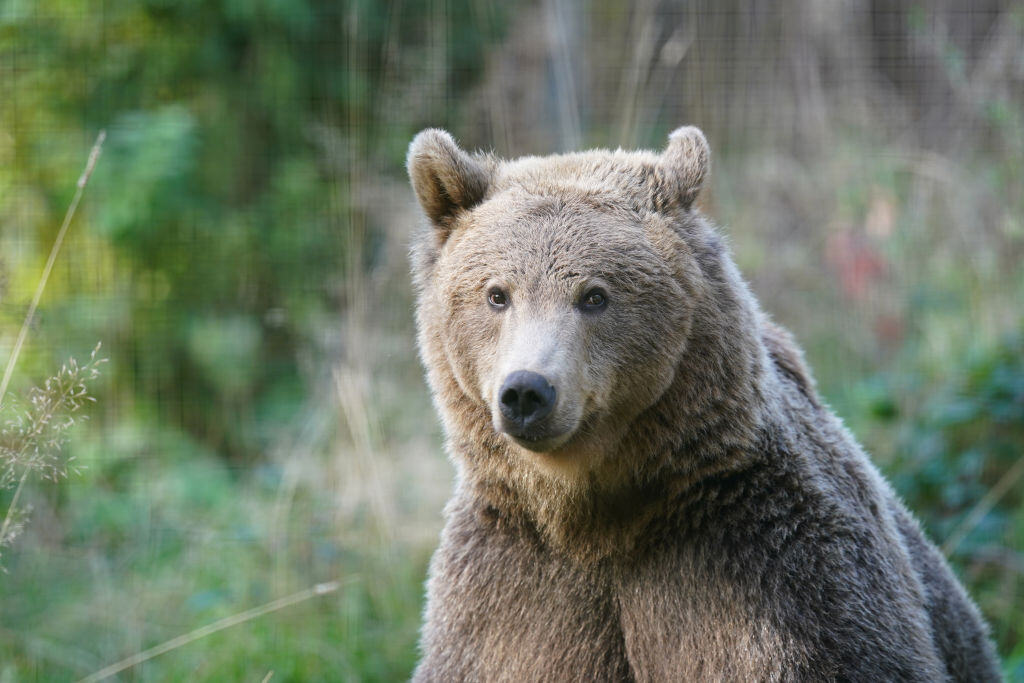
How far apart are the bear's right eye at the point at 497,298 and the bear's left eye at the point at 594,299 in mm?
231

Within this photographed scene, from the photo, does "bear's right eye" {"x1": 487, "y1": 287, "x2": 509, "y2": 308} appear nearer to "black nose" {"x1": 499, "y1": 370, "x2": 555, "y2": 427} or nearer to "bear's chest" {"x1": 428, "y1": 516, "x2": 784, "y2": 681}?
"black nose" {"x1": 499, "y1": 370, "x2": 555, "y2": 427}

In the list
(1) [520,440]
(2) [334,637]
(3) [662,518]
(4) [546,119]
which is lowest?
(2) [334,637]

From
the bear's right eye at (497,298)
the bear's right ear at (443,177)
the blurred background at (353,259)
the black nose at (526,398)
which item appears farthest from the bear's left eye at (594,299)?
the blurred background at (353,259)

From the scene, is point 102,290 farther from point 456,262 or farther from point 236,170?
point 456,262

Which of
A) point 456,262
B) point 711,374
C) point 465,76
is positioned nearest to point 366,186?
point 465,76

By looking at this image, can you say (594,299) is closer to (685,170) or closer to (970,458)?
(685,170)

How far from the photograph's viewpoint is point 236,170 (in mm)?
7711

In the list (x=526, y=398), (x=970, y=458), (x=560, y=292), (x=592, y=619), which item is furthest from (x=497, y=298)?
(x=970, y=458)

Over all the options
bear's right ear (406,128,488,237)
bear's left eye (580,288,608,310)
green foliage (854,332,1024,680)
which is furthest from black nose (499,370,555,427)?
green foliage (854,332,1024,680)

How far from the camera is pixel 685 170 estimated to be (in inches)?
135

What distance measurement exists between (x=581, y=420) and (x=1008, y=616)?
3536mm

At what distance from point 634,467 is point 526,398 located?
552mm

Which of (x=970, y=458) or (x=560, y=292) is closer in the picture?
(x=560, y=292)

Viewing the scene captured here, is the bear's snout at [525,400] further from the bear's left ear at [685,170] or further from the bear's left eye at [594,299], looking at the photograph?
the bear's left ear at [685,170]
